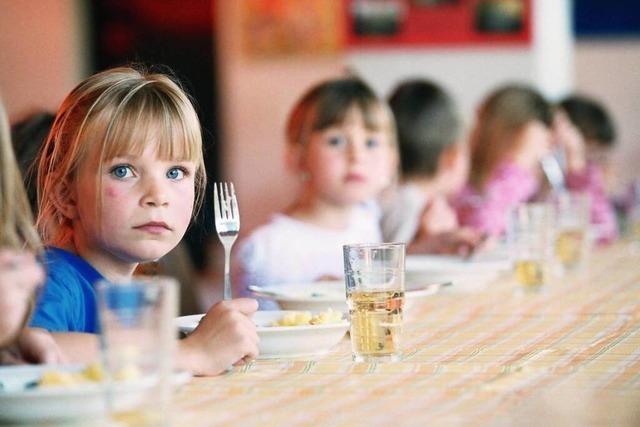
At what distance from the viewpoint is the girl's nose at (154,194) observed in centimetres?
180

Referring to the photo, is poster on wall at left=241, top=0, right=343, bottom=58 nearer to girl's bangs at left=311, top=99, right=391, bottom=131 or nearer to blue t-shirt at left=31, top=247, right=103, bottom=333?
girl's bangs at left=311, top=99, right=391, bottom=131

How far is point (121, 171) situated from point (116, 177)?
0.5 inches

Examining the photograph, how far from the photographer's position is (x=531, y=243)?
9.23 ft

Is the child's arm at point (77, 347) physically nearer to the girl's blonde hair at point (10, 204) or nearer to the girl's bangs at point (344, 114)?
the girl's blonde hair at point (10, 204)

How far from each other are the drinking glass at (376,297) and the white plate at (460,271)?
84cm

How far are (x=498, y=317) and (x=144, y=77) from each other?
77cm

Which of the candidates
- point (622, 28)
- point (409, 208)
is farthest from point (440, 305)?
point (622, 28)

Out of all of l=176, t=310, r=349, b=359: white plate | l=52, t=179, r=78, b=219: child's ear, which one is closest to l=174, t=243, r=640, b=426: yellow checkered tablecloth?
l=176, t=310, r=349, b=359: white plate

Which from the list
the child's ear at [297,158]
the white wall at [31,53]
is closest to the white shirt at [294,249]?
the child's ear at [297,158]

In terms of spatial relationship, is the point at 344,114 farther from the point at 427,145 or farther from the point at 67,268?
the point at 67,268

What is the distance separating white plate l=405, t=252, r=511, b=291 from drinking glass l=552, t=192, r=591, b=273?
32 cm

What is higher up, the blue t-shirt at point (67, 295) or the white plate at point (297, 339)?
the blue t-shirt at point (67, 295)

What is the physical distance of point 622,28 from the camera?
8.05 metres

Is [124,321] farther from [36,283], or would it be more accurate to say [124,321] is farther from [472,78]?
[472,78]
